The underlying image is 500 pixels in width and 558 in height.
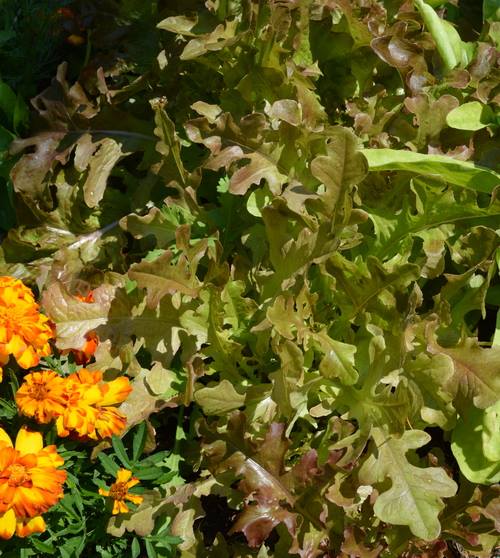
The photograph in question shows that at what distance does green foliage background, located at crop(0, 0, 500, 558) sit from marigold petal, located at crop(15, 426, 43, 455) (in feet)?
0.75

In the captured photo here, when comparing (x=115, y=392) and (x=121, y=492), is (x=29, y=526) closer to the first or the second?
(x=121, y=492)

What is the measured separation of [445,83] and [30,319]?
1.40 meters

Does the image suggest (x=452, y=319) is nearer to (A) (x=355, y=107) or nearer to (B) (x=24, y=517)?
(A) (x=355, y=107)

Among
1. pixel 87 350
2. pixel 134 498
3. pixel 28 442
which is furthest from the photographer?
pixel 87 350

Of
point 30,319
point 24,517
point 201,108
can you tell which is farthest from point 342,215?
point 24,517

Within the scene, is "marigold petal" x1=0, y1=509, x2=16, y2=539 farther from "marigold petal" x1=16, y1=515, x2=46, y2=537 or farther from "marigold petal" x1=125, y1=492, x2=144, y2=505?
"marigold petal" x1=125, y1=492, x2=144, y2=505

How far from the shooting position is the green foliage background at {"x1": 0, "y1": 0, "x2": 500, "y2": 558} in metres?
2.03

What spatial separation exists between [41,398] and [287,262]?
2.39 ft

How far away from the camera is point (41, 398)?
181 centimetres

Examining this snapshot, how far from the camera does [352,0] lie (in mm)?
2596

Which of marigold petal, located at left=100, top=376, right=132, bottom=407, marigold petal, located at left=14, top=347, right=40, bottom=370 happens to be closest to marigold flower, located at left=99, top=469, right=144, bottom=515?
marigold petal, located at left=100, top=376, right=132, bottom=407

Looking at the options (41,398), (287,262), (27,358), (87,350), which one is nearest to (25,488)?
(41,398)

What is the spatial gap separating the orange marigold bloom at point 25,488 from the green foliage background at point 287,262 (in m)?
0.21

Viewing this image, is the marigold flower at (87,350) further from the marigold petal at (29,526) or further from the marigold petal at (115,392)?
the marigold petal at (29,526)
